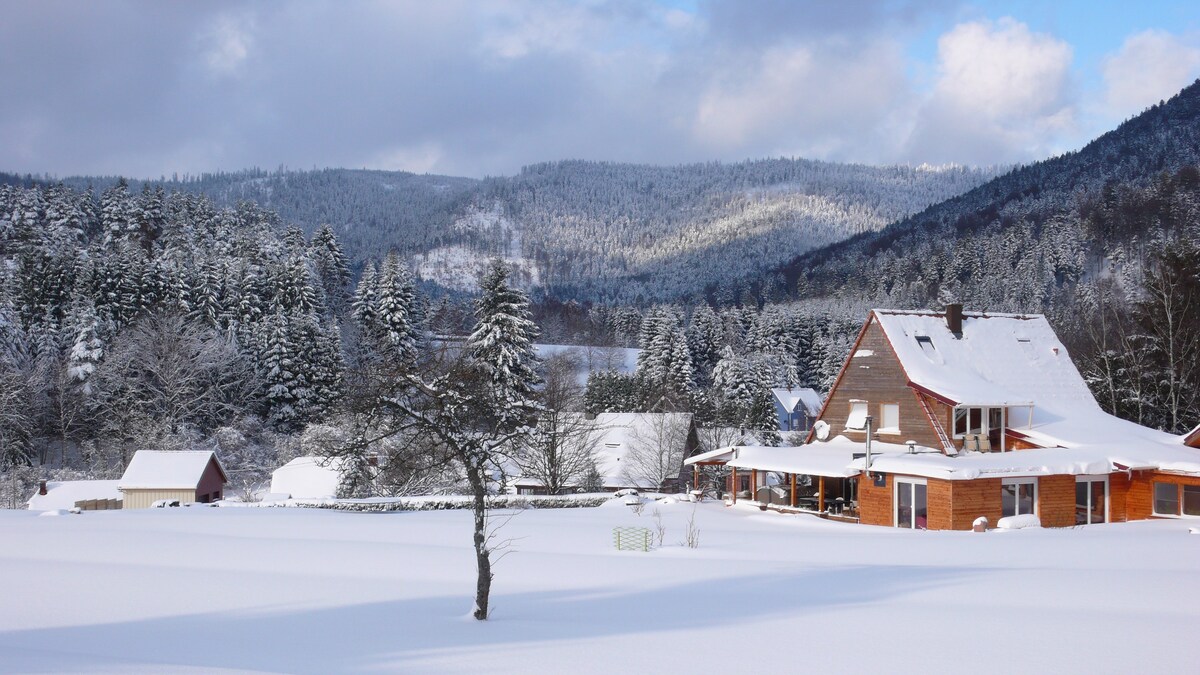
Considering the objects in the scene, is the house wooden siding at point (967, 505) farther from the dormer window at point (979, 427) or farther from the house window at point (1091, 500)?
the dormer window at point (979, 427)

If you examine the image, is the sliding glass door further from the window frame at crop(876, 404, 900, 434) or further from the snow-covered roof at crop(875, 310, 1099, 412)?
the snow-covered roof at crop(875, 310, 1099, 412)

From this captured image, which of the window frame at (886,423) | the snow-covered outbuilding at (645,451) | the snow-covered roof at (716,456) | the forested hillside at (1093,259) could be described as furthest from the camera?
the snow-covered outbuilding at (645,451)

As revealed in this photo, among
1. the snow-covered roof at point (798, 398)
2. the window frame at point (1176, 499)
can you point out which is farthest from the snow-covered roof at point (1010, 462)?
the snow-covered roof at point (798, 398)

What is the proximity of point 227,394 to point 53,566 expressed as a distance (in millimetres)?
40891

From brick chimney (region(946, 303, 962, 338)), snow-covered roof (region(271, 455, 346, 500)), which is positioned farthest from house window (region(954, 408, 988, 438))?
snow-covered roof (region(271, 455, 346, 500))

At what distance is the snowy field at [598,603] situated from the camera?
27.8 ft

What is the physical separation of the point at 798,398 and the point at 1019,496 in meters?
52.3

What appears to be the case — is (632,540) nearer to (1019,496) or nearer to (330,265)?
(1019,496)

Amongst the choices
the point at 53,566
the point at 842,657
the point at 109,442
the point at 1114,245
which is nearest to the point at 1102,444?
the point at 842,657

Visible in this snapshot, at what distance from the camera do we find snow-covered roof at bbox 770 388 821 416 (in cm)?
7562

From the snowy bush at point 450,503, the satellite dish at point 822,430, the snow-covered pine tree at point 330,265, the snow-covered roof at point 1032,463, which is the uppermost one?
the snow-covered pine tree at point 330,265

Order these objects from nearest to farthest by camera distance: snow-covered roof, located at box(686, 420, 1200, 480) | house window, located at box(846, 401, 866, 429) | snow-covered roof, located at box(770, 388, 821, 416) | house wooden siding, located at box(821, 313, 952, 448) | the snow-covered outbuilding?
snow-covered roof, located at box(686, 420, 1200, 480) < house wooden siding, located at box(821, 313, 952, 448) < house window, located at box(846, 401, 866, 429) < the snow-covered outbuilding < snow-covered roof, located at box(770, 388, 821, 416)

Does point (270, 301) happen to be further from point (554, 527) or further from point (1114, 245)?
point (1114, 245)

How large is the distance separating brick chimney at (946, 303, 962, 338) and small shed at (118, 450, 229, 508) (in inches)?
1290
